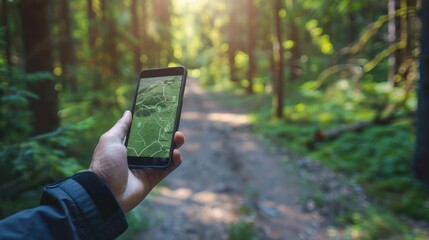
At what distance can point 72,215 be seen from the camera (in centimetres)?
183

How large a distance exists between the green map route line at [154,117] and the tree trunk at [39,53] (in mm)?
4257

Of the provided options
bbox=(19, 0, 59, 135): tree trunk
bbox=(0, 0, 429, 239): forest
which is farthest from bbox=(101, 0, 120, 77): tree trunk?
bbox=(19, 0, 59, 135): tree trunk

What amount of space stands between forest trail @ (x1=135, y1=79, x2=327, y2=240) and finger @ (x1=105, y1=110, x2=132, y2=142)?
10.6ft

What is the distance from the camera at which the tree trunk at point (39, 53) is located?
6512mm

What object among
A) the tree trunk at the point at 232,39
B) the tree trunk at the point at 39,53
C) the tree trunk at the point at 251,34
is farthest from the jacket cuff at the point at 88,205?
the tree trunk at the point at 232,39

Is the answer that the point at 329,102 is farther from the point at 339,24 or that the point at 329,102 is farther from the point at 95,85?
the point at 339,24

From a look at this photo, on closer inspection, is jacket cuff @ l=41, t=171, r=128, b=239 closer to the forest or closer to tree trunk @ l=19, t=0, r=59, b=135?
the forest

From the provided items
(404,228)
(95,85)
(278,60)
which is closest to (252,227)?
(404,228)

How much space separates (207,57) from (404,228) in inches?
1281

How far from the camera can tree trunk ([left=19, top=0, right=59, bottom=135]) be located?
256 inches

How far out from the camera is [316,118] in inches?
546

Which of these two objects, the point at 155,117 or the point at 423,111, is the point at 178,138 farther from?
the point at 423,111

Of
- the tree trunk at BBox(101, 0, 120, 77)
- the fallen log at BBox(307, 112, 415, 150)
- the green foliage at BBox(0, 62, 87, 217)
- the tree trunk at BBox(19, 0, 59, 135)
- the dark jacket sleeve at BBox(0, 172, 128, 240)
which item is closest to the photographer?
the dark jacket sleeve at BBox(0, 172, 128, 240)

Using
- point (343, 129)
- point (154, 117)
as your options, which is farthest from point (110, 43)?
point (154, 117)
